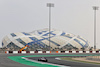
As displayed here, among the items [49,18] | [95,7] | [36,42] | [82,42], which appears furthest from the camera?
[82,42]

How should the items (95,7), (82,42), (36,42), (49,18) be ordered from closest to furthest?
(49,18) < (95,7) < (36,42) < (82,42)

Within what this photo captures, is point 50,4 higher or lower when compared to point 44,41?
higher

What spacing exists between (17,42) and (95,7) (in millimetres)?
62541

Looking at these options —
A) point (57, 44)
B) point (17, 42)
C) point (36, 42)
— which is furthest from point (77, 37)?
point (17, 42)

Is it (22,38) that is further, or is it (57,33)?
(57,33)

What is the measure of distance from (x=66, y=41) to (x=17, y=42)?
29.1 metres

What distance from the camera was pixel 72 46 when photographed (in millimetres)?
139625

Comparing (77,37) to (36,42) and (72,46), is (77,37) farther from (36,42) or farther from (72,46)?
(36,42)

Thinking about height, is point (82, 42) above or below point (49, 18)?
below

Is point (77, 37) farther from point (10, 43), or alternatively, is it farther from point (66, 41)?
point (10, 43)

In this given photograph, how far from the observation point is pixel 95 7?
87125 millimetres

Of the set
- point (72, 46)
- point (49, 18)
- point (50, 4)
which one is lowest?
point (72, 46)

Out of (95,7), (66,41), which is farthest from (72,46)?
(95,7)

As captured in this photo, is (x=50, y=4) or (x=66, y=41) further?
(x=66, y=41)
